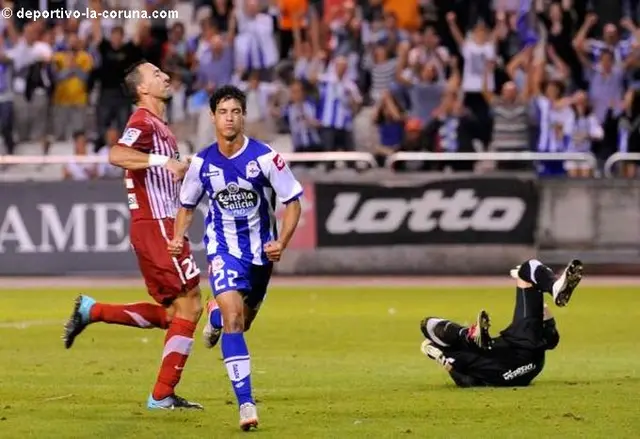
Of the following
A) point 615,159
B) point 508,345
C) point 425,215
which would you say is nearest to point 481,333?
point 508,345

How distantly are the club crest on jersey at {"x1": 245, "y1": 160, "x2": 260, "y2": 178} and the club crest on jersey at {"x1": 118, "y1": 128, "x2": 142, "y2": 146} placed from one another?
1.22 metres

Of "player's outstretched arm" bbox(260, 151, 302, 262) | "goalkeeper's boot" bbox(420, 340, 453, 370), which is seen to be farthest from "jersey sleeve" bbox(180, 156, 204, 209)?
"goalkeeper's boot" bbox(420, 340, 453, 370)

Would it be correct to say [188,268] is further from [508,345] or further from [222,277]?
[508,345]

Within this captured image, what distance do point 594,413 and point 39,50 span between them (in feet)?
56.2

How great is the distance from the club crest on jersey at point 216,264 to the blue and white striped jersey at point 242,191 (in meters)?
0.04

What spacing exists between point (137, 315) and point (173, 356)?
804 millimetres

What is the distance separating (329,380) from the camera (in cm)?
1216

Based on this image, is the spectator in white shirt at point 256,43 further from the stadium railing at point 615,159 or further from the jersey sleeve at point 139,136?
the jersey sleeve at point 139,136

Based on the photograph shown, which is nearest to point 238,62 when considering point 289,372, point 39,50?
point 39,50

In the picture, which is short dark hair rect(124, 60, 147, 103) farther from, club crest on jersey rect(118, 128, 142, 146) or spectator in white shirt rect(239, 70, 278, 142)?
spectator in white shirt rect(239, 70, 278, 142)

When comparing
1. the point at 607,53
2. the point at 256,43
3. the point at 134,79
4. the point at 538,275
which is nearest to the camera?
the point at 134,79

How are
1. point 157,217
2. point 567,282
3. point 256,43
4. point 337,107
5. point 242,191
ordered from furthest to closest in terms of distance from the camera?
point 256,43
point 337,107
point 157,217
point 567,282
point 242,191

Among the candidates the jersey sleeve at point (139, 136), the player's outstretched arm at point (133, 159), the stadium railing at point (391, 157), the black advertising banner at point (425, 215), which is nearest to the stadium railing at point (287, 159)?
the stadium railing at point (391, 157)

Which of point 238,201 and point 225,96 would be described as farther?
point 238,201
